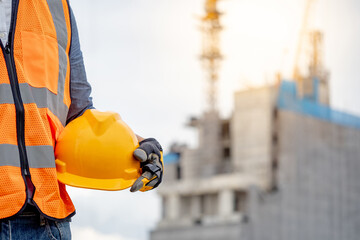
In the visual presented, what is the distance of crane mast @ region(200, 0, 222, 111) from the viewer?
61531 mm

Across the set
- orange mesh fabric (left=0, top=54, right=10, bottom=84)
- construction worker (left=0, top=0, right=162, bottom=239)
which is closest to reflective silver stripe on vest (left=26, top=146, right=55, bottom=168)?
construction worker (left=0, top=0, right=162, bottom=239)

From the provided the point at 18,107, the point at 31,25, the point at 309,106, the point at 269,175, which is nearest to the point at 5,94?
the point at 18,107

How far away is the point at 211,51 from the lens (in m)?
61.5

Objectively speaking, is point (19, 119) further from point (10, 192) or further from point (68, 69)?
point (68, 69)

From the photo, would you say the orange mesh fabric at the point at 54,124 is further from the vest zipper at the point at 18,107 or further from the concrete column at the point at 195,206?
the concrete column at the point at 195,206

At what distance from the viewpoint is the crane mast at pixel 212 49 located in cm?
6153

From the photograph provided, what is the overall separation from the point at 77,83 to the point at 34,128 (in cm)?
39

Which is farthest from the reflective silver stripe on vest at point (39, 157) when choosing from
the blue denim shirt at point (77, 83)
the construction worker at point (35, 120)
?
the blue denim shirt at point (77, 83)

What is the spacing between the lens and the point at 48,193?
241 centimetres

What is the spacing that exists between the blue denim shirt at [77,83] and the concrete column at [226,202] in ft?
157

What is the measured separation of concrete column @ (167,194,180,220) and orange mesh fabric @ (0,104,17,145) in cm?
5217

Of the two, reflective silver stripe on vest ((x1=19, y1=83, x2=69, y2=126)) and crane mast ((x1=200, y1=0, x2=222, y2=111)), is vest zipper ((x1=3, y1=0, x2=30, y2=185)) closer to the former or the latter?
reflective silver stripe on vest ((x1=19, y1=83, x2=69, y2=126))

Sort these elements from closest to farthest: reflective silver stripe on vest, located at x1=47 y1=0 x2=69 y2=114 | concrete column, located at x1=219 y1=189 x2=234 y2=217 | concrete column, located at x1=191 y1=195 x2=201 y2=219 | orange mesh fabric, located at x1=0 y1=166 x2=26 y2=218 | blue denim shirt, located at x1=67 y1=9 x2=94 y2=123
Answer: orange mesh fabric, located at x1=0 y1=166 x2=26 y2=218 → reflective silver stripe on vest, located at x1=47 y1=0 x2=69 y2=114 → blue denim shirt, located at x1=67 y1=9 x2=94 y2=123 → concrete column, located at x1=219 y1=189 x2=234 y2=217 → concrete column, located at x1=191 y1=195 x2=201 y2=219

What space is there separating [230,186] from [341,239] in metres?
9.12
